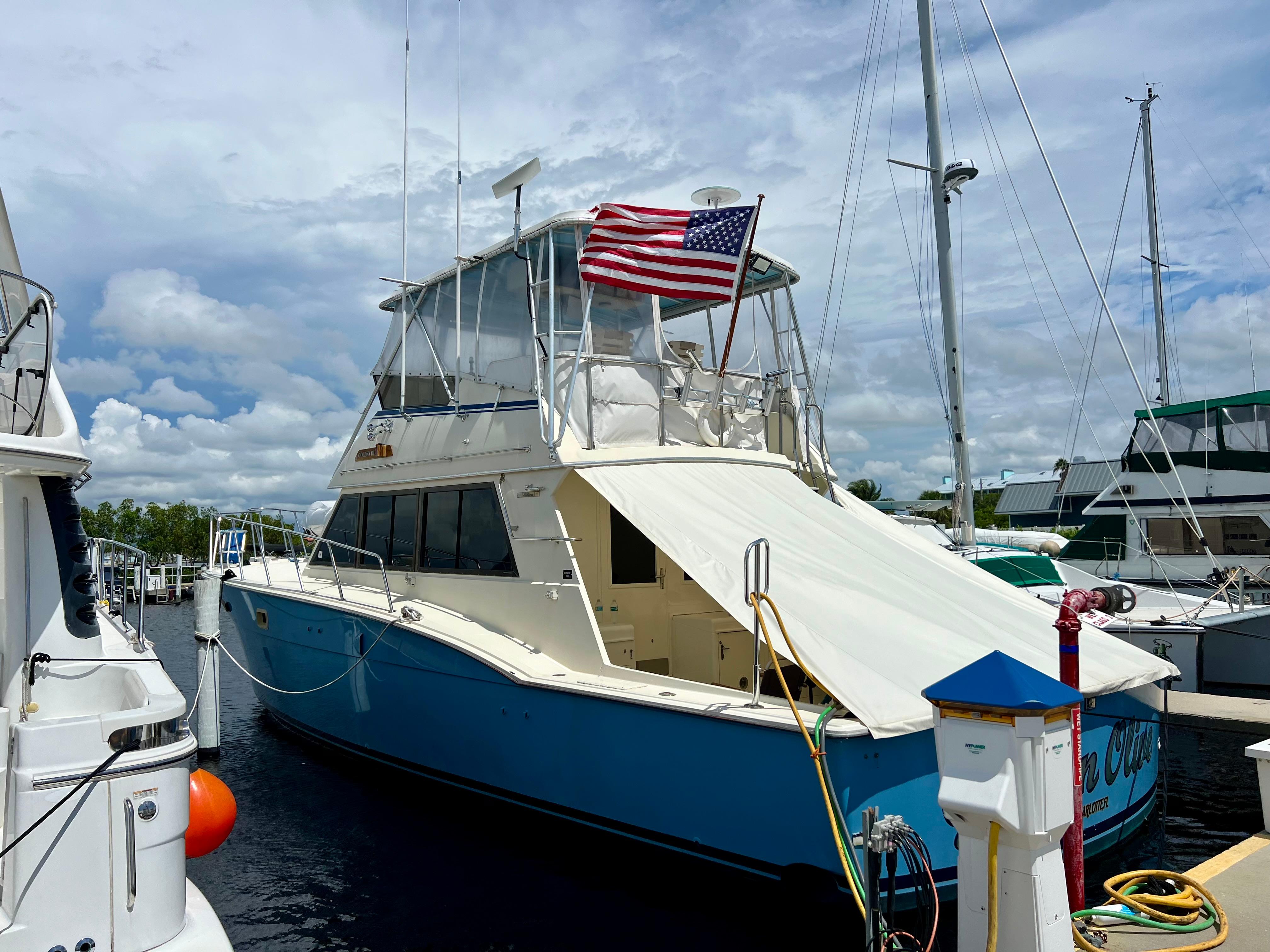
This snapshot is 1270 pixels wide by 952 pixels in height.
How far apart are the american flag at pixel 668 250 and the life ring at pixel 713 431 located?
1274mm

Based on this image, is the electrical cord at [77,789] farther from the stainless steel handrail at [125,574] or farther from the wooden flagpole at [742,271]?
the wooden flagpole at [742,271]

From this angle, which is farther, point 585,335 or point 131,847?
point 585,335

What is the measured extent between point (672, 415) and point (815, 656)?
11.0ft

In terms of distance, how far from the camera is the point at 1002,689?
3447 mm

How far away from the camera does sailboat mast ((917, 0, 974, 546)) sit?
41.4ft

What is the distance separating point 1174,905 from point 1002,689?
1.80m

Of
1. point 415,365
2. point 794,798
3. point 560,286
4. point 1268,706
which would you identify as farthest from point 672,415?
point 1268,706

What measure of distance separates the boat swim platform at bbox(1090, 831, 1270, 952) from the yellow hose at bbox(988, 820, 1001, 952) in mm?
887

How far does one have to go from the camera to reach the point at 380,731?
799 cm

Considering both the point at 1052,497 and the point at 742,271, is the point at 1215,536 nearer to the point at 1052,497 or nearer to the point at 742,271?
the point at 742,271

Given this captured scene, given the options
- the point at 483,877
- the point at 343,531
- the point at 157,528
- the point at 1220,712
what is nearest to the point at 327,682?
the point at 343,531

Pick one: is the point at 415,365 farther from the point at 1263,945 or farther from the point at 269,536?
the point at 269,536

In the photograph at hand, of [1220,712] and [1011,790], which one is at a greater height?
[1011,790]

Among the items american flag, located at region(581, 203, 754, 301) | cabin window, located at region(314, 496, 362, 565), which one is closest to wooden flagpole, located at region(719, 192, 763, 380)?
american flag, located at region(581, 203, 754, 301)
